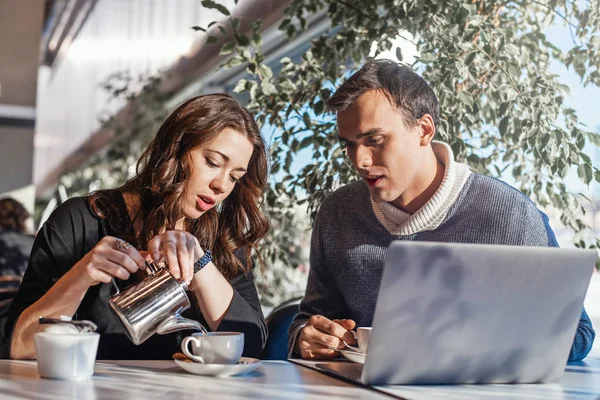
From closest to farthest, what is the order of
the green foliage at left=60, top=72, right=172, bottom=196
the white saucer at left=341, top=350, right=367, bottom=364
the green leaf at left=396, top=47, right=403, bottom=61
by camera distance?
the white saucer at left=341, top=350, right=367, bottom=364 → the green leaf at left=396, top=47, right=403, bottom=61 → the green foliage at left=60, top=72, right=172, bottom=196

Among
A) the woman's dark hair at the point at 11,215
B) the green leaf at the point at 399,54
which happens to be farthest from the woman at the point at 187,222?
the woman's dark hair at the point at 11,215

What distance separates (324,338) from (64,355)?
0.56 m

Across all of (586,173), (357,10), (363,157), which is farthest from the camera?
(357,10)

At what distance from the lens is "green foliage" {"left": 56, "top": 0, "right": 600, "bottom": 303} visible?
2291 mm

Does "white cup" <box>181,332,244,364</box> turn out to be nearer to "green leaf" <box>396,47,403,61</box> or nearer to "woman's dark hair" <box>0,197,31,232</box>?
"green leaf" <box>396,47,403,61</box>

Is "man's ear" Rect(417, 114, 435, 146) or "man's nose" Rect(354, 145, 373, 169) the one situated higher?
"man's ear" Rect(417, 114, 435, 146)

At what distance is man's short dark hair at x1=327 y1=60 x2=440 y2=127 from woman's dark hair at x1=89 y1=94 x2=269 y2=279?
28 centimetres

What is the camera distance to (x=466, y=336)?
122cm

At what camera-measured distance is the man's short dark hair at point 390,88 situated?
193 cm

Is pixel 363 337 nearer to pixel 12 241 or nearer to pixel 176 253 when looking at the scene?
pixel 176 253

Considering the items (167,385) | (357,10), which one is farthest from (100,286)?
(357,10)

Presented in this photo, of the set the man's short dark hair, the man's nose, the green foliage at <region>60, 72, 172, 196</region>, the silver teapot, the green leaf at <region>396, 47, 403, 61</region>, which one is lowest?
the silver teapot

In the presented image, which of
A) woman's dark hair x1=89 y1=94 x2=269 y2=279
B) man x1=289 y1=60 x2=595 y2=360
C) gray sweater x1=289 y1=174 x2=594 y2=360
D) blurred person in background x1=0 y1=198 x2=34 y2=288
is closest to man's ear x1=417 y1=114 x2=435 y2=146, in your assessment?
man x1=289 y1=60 x2=595 y2=360

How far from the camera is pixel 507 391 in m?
1.28
